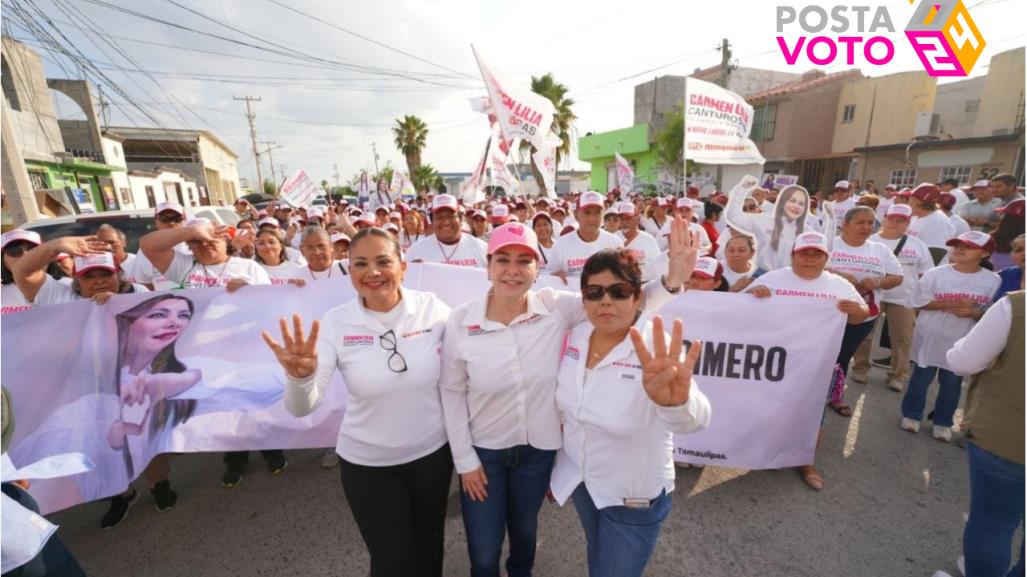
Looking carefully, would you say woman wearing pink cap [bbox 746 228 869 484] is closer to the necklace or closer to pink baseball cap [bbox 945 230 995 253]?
pink baseball cap [bbox 945 230 995 253]

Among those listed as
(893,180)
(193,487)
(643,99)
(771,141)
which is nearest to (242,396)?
(193,487)

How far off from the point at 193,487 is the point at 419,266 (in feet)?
8.64

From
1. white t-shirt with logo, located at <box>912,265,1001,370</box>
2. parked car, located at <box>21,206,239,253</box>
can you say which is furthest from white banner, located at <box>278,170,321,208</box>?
white t-shirt with logo, located at <box>912,265,1001,370</box>

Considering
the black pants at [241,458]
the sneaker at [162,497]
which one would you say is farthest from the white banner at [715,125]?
the sneaker at [162,497]

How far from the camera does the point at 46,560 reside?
6.05ft

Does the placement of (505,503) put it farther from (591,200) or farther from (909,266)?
(909,266)

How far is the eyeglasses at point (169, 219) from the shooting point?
5.05m

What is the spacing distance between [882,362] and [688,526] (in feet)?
14.7

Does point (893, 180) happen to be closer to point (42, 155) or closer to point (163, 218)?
point (163, 218)

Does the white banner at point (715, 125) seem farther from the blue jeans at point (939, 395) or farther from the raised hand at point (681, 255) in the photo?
the raised hand at point (681, 255)

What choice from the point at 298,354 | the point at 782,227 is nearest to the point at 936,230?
the point at 782,227

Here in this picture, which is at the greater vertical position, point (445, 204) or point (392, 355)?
point (445, 204)

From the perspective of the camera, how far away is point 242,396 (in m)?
3.42

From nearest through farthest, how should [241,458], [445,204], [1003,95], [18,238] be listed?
[18,238] < [241,458] < [445,204] < [1003,95]
